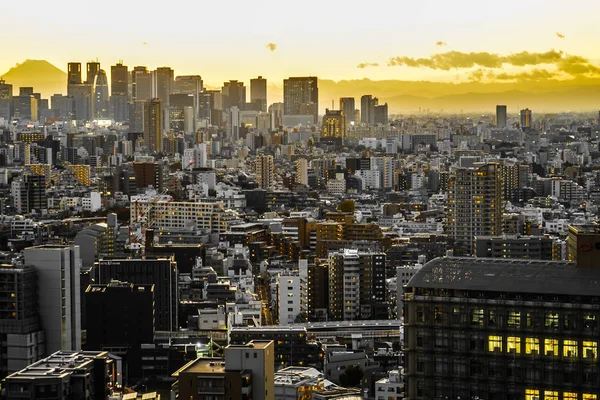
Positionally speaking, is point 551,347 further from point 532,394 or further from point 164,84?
point 164,84

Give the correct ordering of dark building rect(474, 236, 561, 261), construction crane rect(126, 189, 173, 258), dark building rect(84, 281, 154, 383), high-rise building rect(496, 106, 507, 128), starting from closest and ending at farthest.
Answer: dark building rect(84, 281, 154, 383) < dark building rect(474, 236, 561, 261) < construction crane rect(126, 189, 173, 258) < high-rise building rect(496, 106, 507, 128)

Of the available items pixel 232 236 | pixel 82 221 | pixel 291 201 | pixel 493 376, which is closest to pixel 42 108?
pixel 291 201

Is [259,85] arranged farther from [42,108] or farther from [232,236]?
[232,236]

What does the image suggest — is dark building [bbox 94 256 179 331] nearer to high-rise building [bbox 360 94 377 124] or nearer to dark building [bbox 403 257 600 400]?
dark building [bbox 403 257 600 400]

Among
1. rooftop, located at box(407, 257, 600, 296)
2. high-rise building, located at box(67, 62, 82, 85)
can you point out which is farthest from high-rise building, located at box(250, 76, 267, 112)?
rooftop, located at box(407, 257, 600, 296)

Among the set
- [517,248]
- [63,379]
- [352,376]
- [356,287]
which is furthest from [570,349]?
[517,248]

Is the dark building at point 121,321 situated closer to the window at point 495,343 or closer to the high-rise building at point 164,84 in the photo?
the window at point 495,343
